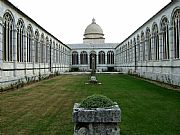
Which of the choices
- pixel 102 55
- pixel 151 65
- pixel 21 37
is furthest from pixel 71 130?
pixel 102 55

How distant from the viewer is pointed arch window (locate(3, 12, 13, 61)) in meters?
20.4

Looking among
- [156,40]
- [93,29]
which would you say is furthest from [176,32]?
[93,29]

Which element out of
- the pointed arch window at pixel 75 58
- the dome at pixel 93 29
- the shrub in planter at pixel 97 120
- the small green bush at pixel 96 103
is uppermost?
the dome at pixel 93 29

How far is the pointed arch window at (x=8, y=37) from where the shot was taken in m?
20.4

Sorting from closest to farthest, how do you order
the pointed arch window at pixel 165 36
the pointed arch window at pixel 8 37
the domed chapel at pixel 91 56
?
the pointed arch window at pixel 8 37 < the pointed arch window at pixel 165 36 < the domed chapel at pixel 91 56

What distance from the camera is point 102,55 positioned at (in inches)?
2574

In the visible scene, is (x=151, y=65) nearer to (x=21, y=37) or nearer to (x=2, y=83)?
(x=21, y=37)

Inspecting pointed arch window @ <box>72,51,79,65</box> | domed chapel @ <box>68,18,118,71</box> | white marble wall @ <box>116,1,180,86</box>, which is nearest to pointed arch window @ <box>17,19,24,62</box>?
white marble wall @ <box>116,1,180,86</box>

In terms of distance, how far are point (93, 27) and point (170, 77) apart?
53.6 meters

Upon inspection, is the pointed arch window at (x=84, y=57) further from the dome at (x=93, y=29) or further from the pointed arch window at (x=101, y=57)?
the dome at (x=93, y=29)

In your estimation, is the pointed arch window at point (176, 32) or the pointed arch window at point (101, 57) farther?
the pointed arch window at point (101, 57)

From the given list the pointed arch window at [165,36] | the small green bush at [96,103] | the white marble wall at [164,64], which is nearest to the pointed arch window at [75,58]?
the white marble wall at [164,64]

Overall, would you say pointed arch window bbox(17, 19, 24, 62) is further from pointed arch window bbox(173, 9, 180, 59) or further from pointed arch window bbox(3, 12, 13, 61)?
pointed arch window bbox(173, 9, 180, 59)

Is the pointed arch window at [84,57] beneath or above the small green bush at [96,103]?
above
